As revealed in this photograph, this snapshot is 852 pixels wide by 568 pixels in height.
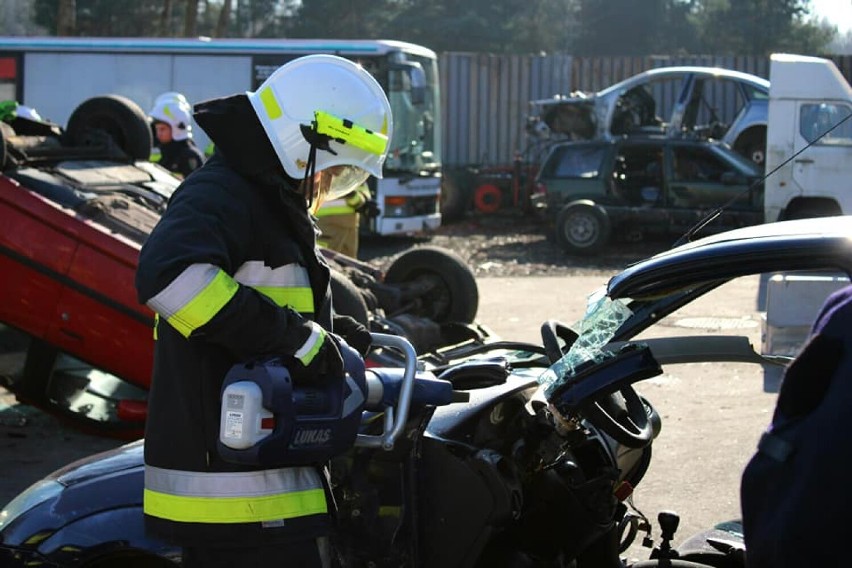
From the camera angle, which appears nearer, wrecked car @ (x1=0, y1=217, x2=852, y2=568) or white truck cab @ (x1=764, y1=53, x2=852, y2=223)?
wrecked car @ (x1=0, y1=217, x2=852, y2=568)

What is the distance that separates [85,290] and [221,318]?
4.21m

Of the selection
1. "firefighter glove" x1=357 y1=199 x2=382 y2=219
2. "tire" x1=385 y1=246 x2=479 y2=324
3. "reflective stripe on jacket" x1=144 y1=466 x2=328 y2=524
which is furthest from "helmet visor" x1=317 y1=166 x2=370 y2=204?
"firefighter glove" x1=357 y1=199 x2=382 y2=219

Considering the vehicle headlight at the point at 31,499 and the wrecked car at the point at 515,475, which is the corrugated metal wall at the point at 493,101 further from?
the wrecked car at the point at 515,475

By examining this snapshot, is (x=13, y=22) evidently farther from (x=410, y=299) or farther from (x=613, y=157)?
(x=410, y=299)

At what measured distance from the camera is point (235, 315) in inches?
103

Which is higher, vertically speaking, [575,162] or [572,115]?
[572,115]

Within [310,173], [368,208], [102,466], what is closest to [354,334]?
[310,173]

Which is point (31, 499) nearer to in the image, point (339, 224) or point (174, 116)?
point (339, 224)

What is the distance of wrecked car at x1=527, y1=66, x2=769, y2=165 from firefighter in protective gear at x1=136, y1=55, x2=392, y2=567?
15160 mm

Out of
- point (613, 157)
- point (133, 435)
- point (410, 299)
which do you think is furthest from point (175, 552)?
point (613, 157)

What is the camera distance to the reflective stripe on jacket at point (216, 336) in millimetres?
2633

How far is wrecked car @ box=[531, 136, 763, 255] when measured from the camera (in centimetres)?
1569

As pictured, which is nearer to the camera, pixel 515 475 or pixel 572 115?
pixel 515 475

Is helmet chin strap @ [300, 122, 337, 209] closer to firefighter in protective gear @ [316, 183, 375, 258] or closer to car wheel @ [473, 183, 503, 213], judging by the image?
firefighter in protective gear @ [316, 183, 375, 258]
